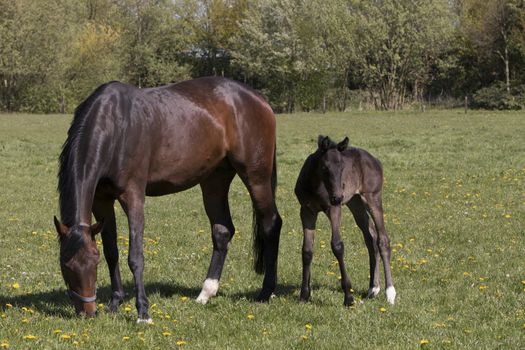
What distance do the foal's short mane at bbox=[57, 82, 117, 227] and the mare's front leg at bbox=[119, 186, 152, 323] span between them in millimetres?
565

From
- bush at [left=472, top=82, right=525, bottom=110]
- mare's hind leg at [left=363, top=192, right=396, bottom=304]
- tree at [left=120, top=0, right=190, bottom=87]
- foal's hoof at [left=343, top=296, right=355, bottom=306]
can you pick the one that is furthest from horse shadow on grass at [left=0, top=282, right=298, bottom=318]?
tree at [left=120, top=0, right=190, bottom=87]

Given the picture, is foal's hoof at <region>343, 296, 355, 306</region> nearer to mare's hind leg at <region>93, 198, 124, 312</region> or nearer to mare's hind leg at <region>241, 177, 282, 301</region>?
mare's hind leg at <region>241, 177, 282, 301</region>

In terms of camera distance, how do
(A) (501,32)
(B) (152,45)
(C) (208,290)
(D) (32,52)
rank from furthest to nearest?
(B) (152,45) → (D) (32,52) → (A) (501,32) → (C) (208,290)

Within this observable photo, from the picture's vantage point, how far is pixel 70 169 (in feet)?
20.9

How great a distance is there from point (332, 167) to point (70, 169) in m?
2.49

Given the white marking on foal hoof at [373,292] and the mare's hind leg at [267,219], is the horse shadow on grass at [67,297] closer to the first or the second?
the mare's hind leg at [267,219]

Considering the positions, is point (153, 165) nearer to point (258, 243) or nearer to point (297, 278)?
point (258, 243)

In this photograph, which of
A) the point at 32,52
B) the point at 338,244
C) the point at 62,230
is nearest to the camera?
the point at 62,230

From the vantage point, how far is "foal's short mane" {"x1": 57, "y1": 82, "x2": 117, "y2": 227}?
6.29 metres

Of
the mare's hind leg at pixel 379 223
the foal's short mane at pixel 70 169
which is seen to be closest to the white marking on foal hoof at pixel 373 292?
the mare's hind leg at pixel 379 223

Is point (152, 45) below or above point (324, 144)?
above

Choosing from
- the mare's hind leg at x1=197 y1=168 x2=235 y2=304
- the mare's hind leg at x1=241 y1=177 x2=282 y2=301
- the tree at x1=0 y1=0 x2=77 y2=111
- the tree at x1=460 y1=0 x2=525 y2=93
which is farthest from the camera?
the tree at x1=0 y1=0 x2=77 y2=111

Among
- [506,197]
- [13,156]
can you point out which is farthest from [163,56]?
[506,197]

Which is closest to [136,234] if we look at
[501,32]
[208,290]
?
[208,290]
